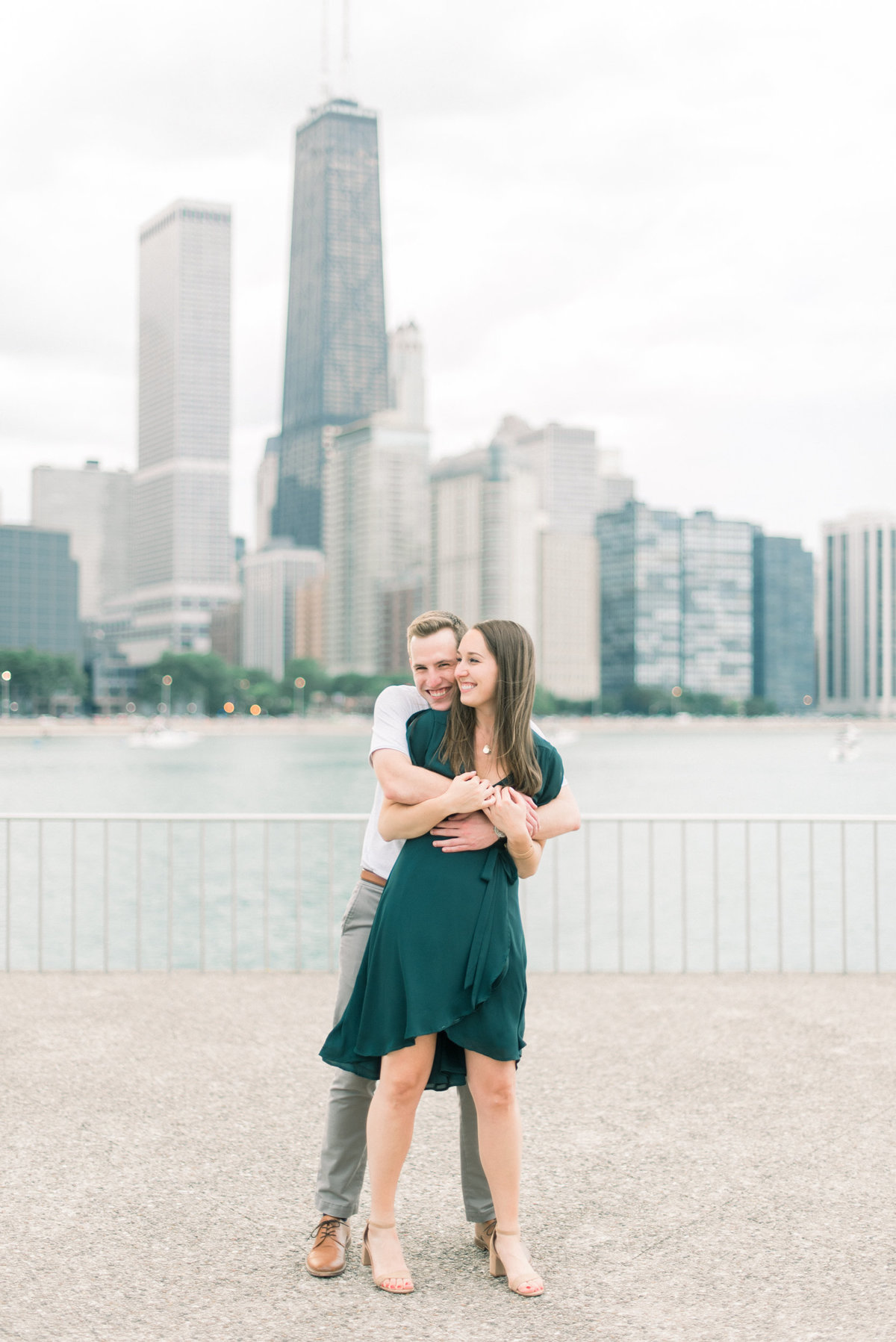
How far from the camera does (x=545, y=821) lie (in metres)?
3.05

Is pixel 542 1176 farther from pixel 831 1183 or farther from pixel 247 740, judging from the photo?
pixel 247 740

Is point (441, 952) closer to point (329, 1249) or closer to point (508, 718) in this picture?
point (508, 718)

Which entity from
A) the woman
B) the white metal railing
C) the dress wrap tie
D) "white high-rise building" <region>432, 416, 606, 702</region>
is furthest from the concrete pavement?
"white high-rise building" <region>432, 416, 606, 702</region>

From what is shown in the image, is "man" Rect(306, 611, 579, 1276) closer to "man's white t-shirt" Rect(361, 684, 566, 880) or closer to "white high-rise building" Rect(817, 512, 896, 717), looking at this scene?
"man's white t-shirt" Rect(361, 684, 566, 880)

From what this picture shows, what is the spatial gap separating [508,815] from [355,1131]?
1.05m

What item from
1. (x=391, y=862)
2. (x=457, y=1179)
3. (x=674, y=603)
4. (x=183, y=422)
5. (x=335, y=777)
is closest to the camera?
(x=391, y=862)

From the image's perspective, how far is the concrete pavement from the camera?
2861 millimetres

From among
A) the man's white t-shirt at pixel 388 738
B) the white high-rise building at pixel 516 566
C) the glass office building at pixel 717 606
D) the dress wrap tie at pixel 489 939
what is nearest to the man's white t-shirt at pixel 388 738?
the man's white t-shirt at pixel 388 738

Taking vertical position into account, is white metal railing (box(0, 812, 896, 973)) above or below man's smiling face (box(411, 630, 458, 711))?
below

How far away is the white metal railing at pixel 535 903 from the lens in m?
20.0

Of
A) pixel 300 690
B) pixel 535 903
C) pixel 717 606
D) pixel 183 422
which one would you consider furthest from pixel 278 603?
pixel 535 903

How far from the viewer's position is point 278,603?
17162 cm

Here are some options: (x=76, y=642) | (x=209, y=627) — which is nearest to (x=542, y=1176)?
(x=76, y=642)

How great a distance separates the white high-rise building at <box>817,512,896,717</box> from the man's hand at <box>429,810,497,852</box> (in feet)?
569
